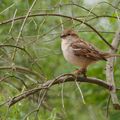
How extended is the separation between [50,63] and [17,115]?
10.2 feet

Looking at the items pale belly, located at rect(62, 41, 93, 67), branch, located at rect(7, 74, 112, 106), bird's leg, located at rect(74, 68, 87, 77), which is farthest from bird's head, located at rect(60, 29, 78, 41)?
branch, located at rect(7, 74, 112, 106)

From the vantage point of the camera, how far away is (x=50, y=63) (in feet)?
28.2

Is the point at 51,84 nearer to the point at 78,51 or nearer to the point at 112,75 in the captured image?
the point at 112,75

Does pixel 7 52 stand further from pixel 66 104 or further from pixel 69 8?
pixel 66 104

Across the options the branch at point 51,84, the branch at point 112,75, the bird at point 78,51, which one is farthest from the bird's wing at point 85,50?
the branch at point 51,84

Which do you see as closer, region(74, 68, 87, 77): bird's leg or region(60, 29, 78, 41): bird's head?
region(74, 68, 87, 77): bird's leg

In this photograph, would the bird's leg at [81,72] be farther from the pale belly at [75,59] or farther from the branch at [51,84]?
the branch at [51,84]

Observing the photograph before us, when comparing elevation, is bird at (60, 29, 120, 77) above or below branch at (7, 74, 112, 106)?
above

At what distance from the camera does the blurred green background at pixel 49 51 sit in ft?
18.6

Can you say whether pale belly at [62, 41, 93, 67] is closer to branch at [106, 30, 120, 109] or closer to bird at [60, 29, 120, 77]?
bird at [60, 29, 120, 77]

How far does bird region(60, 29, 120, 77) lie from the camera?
242 inches

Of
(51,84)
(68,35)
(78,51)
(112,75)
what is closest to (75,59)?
(78,51)

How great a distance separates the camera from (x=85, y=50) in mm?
6281

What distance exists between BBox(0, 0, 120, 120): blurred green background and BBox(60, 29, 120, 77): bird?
14 cm
